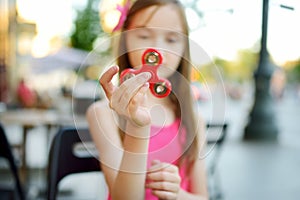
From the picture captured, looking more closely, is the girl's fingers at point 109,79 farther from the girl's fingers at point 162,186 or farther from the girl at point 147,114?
the girl's fingers at point 162,186

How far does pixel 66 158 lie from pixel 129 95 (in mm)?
642

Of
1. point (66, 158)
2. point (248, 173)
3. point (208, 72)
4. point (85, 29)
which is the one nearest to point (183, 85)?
point (208, 72)

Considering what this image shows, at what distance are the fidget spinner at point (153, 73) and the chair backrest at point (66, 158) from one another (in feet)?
1.79

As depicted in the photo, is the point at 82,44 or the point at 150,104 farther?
the point at 82,44

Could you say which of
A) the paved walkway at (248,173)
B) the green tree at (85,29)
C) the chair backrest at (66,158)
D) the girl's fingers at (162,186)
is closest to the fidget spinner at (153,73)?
the girl's fingers at (162,186)

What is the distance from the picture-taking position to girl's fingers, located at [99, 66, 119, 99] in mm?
426

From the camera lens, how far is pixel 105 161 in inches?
22.5

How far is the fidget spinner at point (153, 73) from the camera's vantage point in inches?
17.2

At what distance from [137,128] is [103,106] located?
141 mm

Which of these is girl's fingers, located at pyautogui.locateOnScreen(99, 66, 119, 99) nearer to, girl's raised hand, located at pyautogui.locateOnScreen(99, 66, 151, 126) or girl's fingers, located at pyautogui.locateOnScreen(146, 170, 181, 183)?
girl's raised hand, located at pyautogui.locateOnScreen(99, 66, 151, 126)

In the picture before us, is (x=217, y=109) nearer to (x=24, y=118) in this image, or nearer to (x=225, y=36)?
(x=225, y=36)

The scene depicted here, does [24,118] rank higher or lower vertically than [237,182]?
higher

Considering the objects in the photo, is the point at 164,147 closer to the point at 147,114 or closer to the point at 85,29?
the point at 147,114

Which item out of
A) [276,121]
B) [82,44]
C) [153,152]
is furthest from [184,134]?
[82,44]
